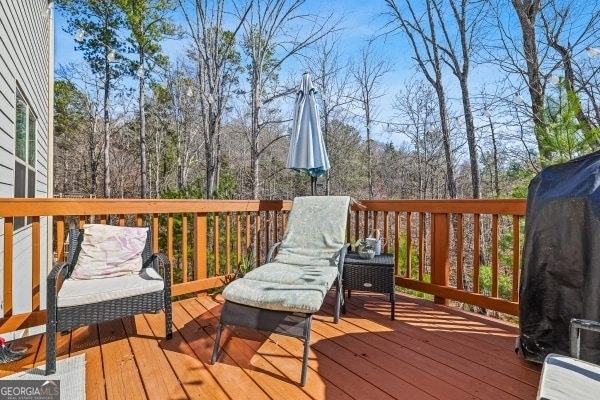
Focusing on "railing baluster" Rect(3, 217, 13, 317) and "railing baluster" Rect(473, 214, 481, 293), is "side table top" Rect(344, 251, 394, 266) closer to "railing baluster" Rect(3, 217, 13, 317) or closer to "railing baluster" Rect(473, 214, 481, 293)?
"railing baluster" Rect(473, 214, 481, 293)

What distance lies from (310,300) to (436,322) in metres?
1.49

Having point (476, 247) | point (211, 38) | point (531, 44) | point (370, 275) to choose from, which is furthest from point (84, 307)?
point (211, 38)

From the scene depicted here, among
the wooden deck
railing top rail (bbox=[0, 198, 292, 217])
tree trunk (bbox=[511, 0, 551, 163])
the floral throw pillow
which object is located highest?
tree trunk (bbox=[511, 0, 551, 163])

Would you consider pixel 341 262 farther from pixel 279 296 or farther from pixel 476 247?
pixel 476 247

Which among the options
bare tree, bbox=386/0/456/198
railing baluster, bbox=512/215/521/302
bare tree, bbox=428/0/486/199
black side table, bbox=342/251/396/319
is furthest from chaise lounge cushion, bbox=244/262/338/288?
bare tree, bbox=386/0/456/198

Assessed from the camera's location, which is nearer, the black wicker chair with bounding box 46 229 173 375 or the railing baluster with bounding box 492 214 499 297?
the black wicker chair with bounding box 46 229 173 375

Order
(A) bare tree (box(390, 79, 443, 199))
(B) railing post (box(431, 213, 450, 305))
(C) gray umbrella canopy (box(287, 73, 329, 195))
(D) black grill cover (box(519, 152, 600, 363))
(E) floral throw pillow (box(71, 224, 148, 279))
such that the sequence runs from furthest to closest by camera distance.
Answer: (A) bare tree (box(390, 79, 443, 199))
(C) gray umbrella canopy (box(287, 73, 329, 195))
(B) railing post (box(431, 213, 450, 305))
(E) floral throw pillow (box(71, 224, 148, 279))
(D) black grill cover (box(519, 152, 600, 363))

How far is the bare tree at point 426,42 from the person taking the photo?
328 inches

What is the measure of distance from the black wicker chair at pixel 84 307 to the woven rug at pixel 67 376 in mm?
60

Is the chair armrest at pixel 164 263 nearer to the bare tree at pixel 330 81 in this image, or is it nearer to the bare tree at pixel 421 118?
the bare tree at pixel 330 81

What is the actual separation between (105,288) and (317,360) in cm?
154

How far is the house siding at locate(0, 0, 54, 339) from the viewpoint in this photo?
362 cm

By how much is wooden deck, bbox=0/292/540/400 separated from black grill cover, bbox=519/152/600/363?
0.32 meters

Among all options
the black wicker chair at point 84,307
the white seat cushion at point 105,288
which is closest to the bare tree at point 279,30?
the black wicker chair at point 84,307
